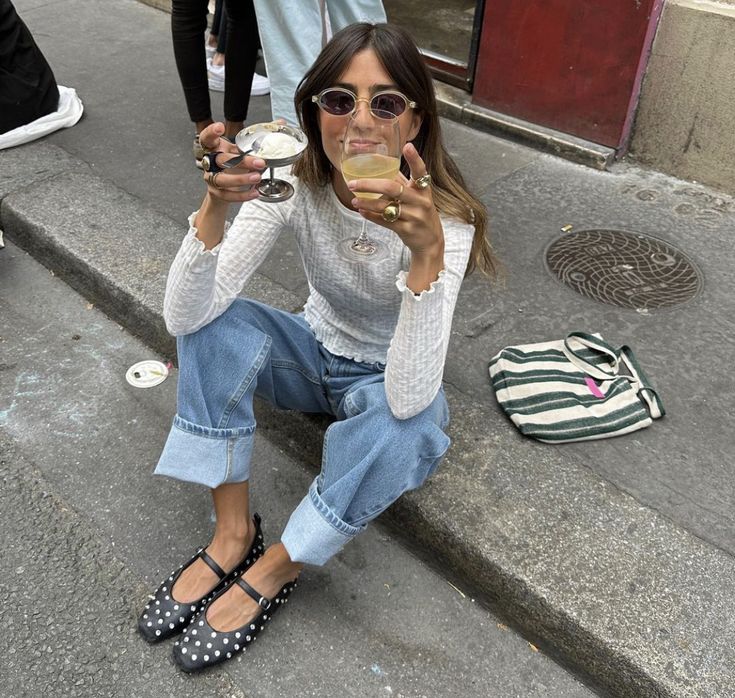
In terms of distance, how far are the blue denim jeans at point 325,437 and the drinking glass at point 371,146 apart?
555mm

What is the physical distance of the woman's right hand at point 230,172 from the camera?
158 cm

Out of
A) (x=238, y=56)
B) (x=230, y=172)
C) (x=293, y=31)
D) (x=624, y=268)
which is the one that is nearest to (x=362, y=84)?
(x=230, y=172)

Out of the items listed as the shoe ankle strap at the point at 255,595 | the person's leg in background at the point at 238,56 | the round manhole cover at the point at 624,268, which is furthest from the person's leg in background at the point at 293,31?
the shoe ankle strap at the point at 255,595

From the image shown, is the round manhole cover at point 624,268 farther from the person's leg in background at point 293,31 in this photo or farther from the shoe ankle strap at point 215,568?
the shoe ankle strap at point 215,568

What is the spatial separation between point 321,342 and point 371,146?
0.72 m

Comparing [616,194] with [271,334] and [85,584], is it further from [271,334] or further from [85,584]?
[85,584]

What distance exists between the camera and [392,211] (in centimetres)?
144

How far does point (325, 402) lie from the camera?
2.20 m

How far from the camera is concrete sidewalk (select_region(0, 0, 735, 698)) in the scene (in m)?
1.84

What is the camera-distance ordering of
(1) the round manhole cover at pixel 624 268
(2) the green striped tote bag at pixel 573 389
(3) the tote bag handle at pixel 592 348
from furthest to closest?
(1) the round manhole cover at pixel 624 268 < (3) the tote bag handle at pixel 592 348 < (2) the green striped tote bag at pixel 573 389

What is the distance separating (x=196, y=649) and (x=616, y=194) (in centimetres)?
288

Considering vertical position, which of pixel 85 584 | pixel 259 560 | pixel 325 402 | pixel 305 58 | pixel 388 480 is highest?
pixel 305 58

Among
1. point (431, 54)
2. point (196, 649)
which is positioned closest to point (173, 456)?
point (196, 649)

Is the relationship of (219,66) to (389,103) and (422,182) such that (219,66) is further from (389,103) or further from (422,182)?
(422,182)
